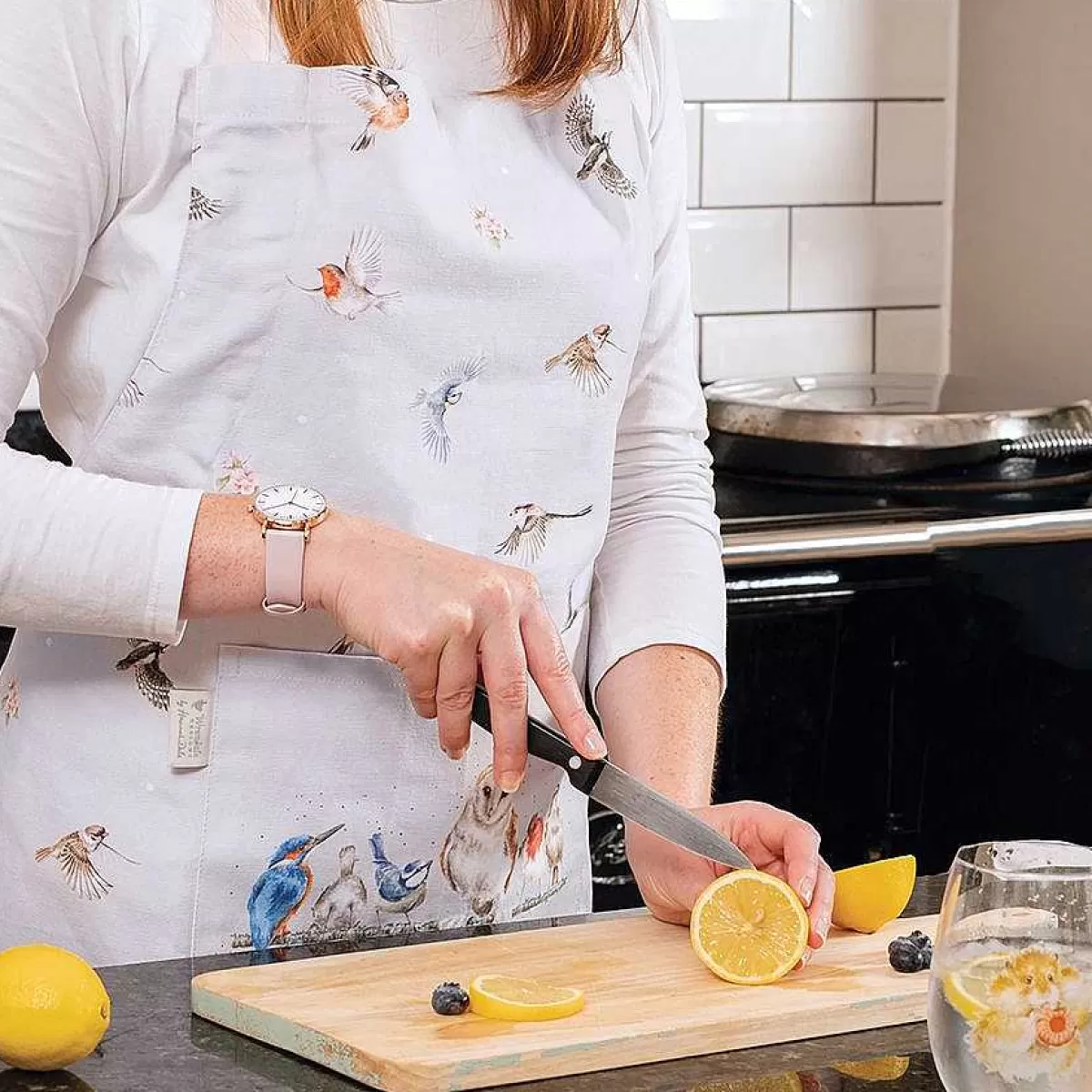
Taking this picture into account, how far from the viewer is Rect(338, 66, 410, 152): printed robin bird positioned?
3.48ft

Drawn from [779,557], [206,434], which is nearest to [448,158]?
[206,434]

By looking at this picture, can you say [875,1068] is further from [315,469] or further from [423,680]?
[315,469]

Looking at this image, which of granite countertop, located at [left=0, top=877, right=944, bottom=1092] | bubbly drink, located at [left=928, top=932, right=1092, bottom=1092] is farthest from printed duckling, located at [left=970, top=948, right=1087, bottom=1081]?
granite countertop, located at [left=0, top=877, right=944, bottom=1092]

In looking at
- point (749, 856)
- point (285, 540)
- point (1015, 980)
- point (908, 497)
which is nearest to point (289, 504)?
point (285, 540)

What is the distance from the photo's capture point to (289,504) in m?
0.98

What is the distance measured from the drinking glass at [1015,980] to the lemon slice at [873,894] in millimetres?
306

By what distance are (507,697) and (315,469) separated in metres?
0.18

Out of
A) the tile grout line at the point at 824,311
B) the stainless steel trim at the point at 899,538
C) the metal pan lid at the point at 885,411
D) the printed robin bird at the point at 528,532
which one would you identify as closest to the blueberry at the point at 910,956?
the printed robin bird at the point at 528,532

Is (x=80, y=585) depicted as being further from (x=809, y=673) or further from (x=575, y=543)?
(x=809, y=673)

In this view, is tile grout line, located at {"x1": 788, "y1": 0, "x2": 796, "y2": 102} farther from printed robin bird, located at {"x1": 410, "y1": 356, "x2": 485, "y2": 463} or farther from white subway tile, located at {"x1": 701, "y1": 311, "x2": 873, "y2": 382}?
printed robin bird, located at {"x1": 410, "y1": 356, "x2": 485, "y2": 463}

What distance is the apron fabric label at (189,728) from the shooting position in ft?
3.51

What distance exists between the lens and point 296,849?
1.09 m

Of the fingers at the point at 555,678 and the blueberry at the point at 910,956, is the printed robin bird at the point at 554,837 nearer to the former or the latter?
the fingers at the point at 555,678

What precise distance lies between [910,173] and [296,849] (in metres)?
1.62
